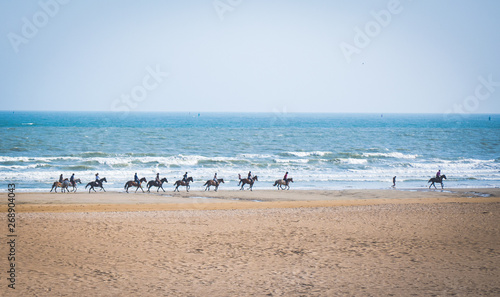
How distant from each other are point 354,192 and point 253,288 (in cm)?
1960

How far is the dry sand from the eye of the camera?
9.87m

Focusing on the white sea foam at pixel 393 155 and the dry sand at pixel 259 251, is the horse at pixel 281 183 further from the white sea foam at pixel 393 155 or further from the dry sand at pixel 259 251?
the white sea foam at pixel 393 155

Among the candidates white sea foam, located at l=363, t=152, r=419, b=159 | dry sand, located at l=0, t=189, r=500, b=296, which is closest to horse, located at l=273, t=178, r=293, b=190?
dry sand, located at l=0, t=189, r=500, b=296

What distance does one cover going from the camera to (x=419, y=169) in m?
41.9

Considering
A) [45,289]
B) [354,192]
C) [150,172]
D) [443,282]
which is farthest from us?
[150,172]

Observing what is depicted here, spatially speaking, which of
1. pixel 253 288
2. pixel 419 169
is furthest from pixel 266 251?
pixel 419 169

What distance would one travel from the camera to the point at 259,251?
41.7 ft

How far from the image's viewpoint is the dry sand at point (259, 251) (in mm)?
9867

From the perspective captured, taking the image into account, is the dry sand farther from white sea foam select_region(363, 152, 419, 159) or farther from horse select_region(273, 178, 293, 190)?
white sea foam select_region(363, 152, 419, 159)

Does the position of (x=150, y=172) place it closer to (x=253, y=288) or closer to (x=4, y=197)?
(x=4, y=197)

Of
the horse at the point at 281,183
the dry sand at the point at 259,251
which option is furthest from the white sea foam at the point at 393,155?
the dry sand at the point at 259,251

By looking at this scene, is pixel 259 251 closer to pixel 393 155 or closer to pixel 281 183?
pixel 281 183

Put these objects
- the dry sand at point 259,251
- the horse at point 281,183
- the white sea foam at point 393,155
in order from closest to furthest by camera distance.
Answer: the dry sand at point 259,251
the horse at point 281,183
the white sea foam at point 393,155

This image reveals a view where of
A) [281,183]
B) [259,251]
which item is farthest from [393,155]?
[259,251]
